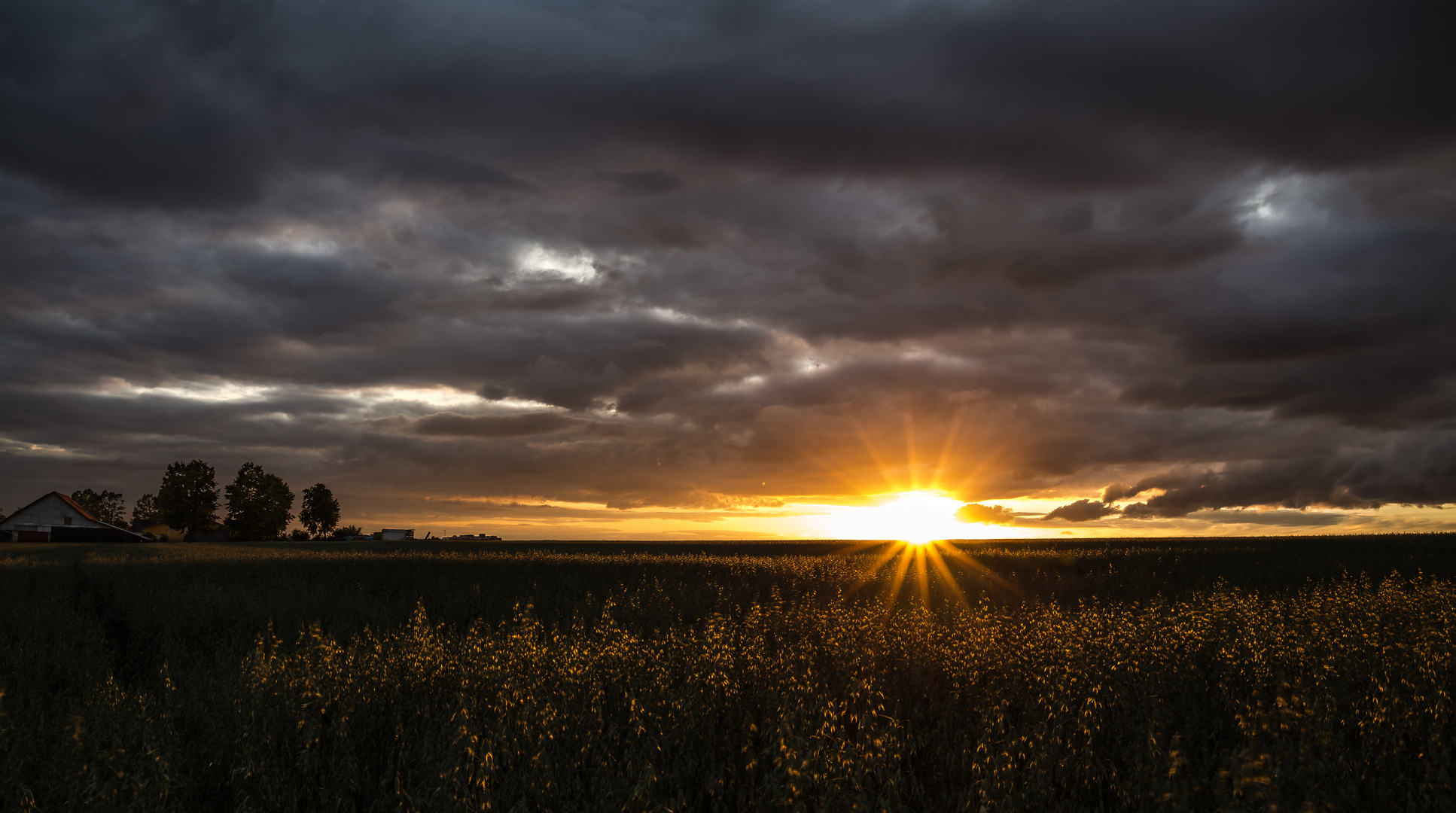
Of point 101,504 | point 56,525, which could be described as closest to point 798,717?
point 56,525

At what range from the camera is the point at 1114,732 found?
7254 millimetres

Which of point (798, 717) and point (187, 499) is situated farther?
point (187, 499)

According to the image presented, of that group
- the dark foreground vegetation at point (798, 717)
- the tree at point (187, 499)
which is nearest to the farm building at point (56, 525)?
the tree at point (187, 499)

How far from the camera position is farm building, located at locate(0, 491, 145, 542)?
3167 inches

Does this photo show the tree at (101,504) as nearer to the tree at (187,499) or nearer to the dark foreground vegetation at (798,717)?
the tree at (187,499)

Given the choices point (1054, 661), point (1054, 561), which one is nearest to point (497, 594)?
point (1054, 661)

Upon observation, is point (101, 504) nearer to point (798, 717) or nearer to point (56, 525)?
point (56, 525)

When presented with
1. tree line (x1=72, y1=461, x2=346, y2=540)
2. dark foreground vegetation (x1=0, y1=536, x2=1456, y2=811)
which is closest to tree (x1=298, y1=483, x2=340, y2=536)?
tree line (x1=72, y1=461, x2=346, y2=540)

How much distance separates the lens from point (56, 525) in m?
81.7

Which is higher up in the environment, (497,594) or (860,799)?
(860,799)

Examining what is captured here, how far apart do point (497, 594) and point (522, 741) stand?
18.9 metres

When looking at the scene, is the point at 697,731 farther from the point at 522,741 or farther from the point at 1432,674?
the point at 1432,674

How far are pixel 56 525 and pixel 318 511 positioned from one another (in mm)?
39542

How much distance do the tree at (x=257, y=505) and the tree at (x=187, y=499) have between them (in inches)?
107
